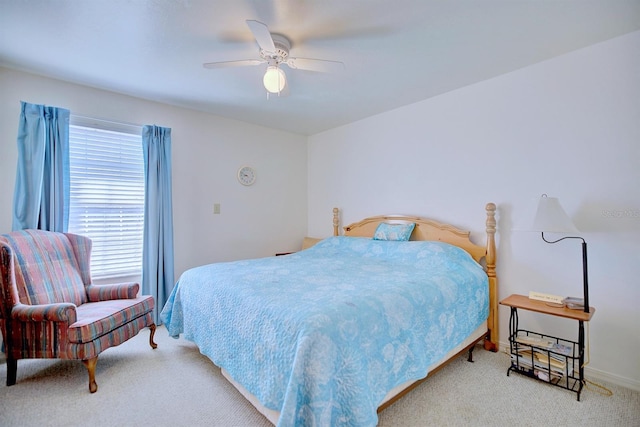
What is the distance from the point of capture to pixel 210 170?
3748 millimetres

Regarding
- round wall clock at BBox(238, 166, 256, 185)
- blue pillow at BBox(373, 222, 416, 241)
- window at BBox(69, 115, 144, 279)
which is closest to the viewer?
window at BBox(69, 115, 144, 279)

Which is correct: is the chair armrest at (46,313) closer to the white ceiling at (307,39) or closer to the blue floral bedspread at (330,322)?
the blue floral bedspread at (330,322)

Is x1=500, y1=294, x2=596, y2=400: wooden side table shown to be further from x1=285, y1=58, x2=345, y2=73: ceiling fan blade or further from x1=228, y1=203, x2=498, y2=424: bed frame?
x1=285, y1=58, x2=345, y2=73: ceiling fan blade

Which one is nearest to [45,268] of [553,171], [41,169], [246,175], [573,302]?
[41,169]

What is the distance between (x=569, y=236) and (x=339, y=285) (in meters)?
1.84

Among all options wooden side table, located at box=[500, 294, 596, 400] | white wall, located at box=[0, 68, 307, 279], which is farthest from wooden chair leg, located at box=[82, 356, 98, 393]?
wooden side table, located at box=[500, 294, 596, 400]

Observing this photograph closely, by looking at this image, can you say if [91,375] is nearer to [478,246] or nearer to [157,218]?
[157,218]

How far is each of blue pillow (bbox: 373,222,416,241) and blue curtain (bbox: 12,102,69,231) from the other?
3.06m

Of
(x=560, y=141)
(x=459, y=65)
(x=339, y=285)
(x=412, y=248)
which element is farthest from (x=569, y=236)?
(x=339, y=285)

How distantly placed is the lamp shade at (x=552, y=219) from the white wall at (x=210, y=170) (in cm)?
316

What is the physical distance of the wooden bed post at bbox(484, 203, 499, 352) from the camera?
263 cm

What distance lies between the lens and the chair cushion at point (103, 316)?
200 cm

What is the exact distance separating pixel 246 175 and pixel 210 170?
49cm

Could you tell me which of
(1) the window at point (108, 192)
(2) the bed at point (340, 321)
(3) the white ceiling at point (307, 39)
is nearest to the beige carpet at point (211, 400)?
(2) the bed at point (340, 321)
